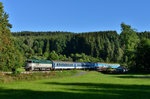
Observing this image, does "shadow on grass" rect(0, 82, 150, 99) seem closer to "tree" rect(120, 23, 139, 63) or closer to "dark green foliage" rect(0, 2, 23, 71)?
"dark green foliage" rect(0, 2, 23, 71)

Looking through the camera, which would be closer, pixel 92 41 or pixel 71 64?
pixel 71 64

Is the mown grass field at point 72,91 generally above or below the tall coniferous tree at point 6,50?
below

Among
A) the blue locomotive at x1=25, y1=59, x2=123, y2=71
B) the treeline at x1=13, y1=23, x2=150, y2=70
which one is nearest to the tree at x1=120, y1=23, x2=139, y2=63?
the treeline at x1=13, y1=23, x2=150, y2=70

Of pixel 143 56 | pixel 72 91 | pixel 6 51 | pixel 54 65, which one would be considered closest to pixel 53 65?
pixel 54 65

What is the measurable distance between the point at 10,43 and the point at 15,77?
23.5 metres

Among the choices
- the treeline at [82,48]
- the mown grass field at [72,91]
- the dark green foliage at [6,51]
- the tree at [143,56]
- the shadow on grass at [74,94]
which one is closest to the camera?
the shadow on grass at [74,94]

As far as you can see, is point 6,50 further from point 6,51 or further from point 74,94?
point 74,94

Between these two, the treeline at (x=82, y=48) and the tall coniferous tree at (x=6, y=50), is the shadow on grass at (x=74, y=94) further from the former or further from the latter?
the treeline at (x=82, y=48)

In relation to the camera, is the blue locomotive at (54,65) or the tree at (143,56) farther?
the tree at (143,56)

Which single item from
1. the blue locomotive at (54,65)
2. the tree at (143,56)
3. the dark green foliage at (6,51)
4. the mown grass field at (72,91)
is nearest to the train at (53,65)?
the blue locomotive at (54,65)

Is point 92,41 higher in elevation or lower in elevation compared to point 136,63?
higher

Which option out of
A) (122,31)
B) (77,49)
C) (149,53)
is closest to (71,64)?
(122,31)

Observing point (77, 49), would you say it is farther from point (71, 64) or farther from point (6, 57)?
point (6, 57)

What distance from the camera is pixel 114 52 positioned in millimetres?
142125
